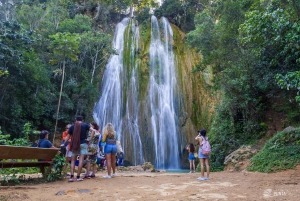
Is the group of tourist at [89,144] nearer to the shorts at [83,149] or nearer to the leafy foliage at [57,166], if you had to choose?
A: the shorts at [83,149]

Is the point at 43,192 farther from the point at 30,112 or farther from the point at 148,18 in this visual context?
the point at 148,18

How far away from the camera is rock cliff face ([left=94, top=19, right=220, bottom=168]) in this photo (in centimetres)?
1962

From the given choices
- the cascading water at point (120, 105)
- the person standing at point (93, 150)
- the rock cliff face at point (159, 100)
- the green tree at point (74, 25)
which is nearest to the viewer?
the person standing at point (93, 150)

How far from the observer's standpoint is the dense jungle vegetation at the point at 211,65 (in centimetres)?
821

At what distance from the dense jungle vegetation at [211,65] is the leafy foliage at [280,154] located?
5.15ft

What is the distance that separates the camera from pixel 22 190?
4.74 m

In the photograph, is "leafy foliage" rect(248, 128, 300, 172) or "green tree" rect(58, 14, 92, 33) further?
"green tree" rect(58, 14, 92, 33)

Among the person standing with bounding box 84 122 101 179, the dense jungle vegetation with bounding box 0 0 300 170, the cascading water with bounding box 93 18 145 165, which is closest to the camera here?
the person standing with bounding box 84 122 101 179

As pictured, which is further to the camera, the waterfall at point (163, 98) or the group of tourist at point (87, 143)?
the waterfall at point (163, 98)

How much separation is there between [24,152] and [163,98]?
16947 mm

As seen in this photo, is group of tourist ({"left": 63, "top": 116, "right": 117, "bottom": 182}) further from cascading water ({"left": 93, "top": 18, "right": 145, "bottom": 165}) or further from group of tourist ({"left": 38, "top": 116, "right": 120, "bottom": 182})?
cascading water ({"left": 93, "top": 18, "right": 145, "bottom": 165})

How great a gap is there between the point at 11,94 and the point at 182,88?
512 inches
